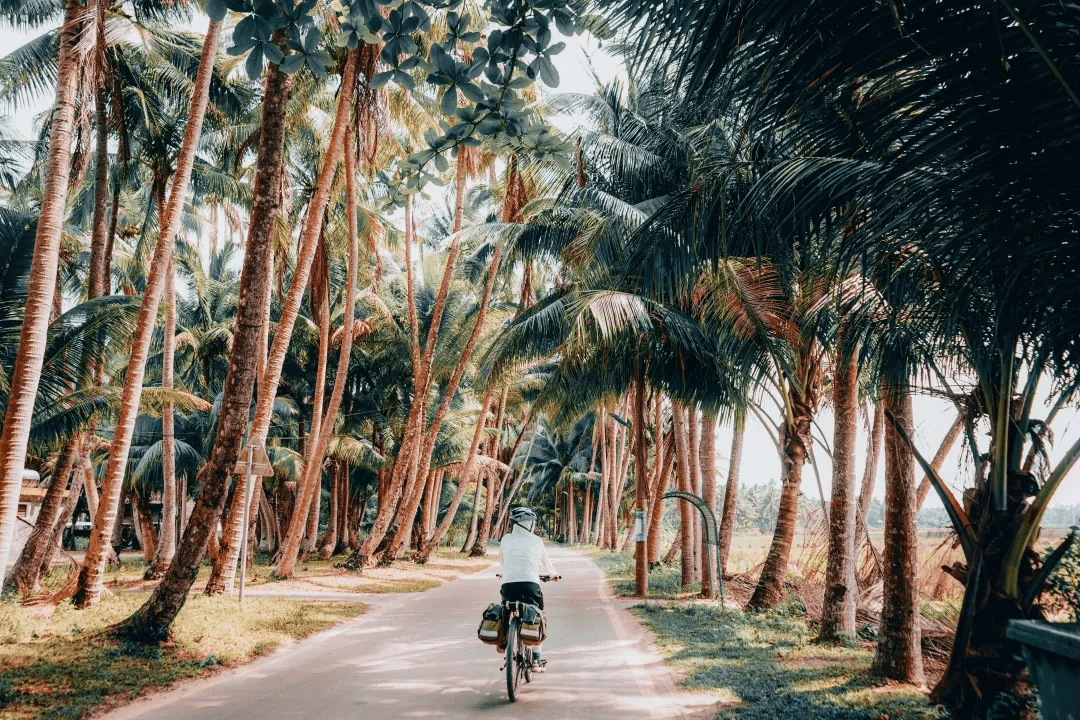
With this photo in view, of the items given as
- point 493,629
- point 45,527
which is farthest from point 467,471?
point 493,629

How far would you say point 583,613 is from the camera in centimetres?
1137

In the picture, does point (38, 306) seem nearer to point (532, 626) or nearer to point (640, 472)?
point (532, 626)

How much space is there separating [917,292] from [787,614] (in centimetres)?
714

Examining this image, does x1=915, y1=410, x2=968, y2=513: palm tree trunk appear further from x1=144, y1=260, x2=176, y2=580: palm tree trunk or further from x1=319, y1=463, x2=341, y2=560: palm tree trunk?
x1=319, y1=463, x2=341, y2=560: palm tree trunk

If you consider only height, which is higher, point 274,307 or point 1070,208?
point 274,307

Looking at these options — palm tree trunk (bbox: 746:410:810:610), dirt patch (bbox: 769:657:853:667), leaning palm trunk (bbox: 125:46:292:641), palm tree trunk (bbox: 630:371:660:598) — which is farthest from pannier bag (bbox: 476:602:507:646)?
palm tree trunk (bbox: 630:371:660:598)

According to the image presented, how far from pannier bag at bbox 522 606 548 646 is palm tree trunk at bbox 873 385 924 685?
3.11 metres

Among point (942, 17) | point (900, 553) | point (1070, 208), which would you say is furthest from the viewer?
point (900, 553)

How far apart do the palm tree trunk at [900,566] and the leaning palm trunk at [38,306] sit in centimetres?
841

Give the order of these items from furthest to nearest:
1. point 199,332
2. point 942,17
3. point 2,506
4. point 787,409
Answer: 1. point 199,332
2. point 787,409
3. point 2,506
4. point 942,17

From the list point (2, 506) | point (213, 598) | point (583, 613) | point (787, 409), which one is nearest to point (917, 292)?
point (787, 409)

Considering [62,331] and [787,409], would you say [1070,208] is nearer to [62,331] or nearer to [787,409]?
[787,409]

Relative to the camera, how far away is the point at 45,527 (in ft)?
36.8

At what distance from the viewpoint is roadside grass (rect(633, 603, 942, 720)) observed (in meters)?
5.25
